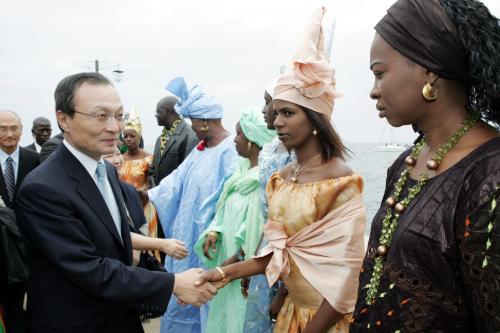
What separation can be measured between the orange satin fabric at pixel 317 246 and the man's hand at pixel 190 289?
15.5 inches

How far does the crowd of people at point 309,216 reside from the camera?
126 centimetres

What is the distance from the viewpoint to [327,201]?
2.29 meters

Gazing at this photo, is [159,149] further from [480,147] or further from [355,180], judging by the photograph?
[480,147]

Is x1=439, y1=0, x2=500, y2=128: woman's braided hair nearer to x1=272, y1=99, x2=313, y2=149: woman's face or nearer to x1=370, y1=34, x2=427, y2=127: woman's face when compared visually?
x1=370, y1=34, x2=427, y2=127: woman's face

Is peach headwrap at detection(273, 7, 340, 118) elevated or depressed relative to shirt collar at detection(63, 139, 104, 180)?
elevated

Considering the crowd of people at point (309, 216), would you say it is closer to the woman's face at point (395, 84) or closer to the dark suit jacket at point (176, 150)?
the woman's face at point (395, 84)

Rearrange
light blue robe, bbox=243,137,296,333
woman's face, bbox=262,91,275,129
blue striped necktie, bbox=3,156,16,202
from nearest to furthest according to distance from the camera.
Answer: light blue robe, bbox=243,137,296,333 → woman's face, bbox=262,91,275,129 → blue striped necktie, bbox=3,156,16,202

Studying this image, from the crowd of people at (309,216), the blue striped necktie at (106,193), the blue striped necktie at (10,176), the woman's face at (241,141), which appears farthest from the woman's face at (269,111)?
the blue striped necktie at (10,176)

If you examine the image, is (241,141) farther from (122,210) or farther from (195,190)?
(122,210)

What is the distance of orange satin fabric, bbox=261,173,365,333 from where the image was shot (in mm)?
2252

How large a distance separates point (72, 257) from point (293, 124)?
126 cm

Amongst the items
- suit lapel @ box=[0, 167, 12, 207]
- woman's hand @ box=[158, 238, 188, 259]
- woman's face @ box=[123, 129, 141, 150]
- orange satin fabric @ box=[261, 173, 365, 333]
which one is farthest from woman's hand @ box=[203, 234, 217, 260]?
woman's face @ box=[123, 129, 141, 150]

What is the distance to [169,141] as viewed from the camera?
6.24 metres

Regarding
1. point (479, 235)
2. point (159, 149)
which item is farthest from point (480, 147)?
point (159, 149)
